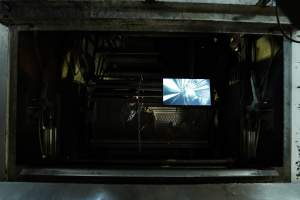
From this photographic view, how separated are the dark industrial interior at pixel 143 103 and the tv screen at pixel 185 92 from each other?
0.33 metres

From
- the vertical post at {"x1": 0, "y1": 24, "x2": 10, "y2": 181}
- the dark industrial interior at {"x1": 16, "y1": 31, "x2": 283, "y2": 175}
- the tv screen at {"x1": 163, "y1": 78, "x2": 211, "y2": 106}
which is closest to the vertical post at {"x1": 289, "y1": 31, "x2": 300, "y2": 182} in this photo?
the dark industrial interior at {"x1": 16, "y1": 31, "x2": 283, "y2": 175}

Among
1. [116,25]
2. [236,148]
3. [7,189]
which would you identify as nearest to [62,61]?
[116,25]

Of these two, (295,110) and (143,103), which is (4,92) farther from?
(295,110)

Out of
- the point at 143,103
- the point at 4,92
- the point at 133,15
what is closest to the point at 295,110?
the point at 133,15

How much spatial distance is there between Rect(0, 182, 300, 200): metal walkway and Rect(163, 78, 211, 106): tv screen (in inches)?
68.5

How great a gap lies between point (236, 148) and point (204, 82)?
125 centimetres

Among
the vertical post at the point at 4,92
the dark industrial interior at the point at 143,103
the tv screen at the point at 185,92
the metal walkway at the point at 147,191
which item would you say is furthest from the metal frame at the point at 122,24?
the tv screen at the point at 185,92

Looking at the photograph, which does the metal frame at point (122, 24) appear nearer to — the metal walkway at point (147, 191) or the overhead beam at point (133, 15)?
the overhead beam at point (133, 15)

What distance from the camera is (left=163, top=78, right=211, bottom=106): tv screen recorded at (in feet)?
14.3

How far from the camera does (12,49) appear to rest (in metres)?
2.97

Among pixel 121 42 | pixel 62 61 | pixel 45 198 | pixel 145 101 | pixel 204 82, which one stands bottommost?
pixel 45 198

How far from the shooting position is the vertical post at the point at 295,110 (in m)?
3.01

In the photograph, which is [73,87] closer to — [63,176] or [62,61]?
[62,61]

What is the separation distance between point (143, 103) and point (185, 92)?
1056 millimetres
